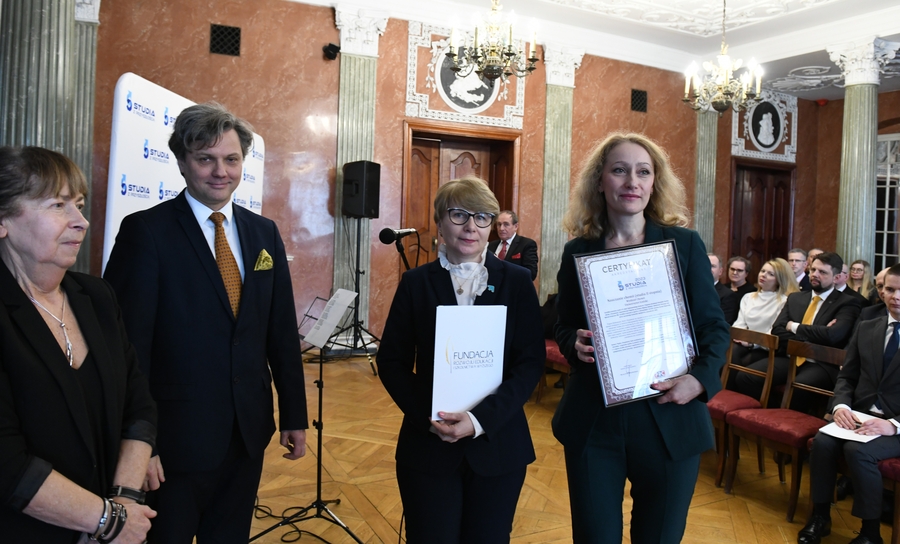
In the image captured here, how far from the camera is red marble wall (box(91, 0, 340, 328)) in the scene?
242 inches

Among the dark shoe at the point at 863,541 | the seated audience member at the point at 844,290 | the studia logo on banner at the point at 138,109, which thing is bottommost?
the dark shoe at the point at 863,541

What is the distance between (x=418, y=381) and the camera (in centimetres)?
171

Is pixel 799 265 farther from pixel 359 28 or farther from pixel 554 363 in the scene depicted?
pixel 359 28

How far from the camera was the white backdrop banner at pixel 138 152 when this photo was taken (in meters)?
2.87

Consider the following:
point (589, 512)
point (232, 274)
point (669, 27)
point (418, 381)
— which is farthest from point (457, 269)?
point (669, 27)

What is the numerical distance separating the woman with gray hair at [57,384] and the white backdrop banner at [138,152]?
152cm

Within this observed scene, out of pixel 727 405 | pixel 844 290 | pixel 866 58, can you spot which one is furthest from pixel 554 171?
pixel 727 405

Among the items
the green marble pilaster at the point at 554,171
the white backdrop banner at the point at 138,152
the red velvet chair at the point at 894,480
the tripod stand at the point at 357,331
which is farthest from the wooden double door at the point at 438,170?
the red velvet chair at the point at 894,480

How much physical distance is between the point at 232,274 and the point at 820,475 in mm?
2905

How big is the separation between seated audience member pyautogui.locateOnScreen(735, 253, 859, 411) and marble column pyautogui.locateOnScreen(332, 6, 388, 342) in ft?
13.7

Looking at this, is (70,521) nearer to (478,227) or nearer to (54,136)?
(478,227)

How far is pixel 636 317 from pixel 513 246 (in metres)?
4.82

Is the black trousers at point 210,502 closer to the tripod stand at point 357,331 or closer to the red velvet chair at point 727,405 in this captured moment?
the red velvet chair at point 727,405

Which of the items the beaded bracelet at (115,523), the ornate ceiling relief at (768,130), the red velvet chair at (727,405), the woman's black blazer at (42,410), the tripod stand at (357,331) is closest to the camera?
the woman's black blazer at (42,410)
